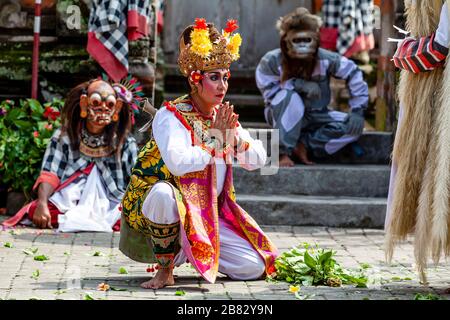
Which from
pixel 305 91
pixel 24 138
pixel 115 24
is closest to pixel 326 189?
pixel 305 91

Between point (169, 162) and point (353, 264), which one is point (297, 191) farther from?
point (169, 162)

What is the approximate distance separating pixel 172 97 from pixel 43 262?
4.97 metres

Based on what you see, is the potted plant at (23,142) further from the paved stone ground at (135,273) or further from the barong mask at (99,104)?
the paved stone ground at (135,273)

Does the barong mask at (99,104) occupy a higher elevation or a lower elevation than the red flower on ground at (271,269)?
higher

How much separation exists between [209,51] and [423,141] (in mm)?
1328

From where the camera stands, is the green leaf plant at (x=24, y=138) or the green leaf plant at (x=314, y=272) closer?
the green leaf plant at (x=314, y=272)

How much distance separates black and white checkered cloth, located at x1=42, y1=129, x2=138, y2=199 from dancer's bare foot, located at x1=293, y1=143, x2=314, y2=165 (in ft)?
5.40

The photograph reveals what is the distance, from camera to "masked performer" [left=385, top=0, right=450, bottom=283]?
18.9 feet

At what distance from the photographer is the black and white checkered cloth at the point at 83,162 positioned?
350 inches

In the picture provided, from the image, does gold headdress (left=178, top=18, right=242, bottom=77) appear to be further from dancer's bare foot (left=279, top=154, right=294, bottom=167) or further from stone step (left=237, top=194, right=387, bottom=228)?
dancer's bare foot (left=279, top=154, right=294, bottom=167)

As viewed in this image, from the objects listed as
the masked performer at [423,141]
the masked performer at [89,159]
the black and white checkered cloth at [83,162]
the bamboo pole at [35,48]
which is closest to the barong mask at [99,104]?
the masked performer at [89,159]

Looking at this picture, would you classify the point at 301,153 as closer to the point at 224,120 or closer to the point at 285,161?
the point at 285,161

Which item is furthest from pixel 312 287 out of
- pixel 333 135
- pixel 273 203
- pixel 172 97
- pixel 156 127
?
pixel 172 97

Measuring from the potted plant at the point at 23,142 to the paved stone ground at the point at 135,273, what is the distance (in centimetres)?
78
